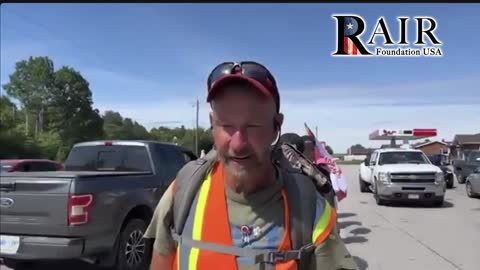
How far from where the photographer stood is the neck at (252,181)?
5.32 ft

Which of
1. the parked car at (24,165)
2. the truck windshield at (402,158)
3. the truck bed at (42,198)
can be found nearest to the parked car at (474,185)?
the truck windshield at (402,158)

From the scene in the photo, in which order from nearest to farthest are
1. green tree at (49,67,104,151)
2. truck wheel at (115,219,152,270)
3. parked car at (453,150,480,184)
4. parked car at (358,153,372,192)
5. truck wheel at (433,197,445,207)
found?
1. truck wheel at (115,219,152,270)
2. truck wheel at (433,197,445,207)
3. parked car at (358,153,372,192)
4. parked car at (453,150,480,184)
5. green tree at (49,67,104,151)

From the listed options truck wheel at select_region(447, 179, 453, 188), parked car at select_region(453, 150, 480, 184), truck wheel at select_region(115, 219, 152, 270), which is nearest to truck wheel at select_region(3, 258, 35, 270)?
truck wheel at select_region(115, 219, 152, 270)

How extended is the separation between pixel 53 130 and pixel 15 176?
245 ft

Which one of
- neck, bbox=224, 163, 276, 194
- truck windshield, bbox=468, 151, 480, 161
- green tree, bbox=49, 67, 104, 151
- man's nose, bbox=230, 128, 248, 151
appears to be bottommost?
truck windshield, bbox=468, 151, 480, 161

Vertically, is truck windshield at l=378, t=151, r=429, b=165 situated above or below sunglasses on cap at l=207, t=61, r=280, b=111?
below

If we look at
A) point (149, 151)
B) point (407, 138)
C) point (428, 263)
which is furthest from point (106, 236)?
point (407, 138)

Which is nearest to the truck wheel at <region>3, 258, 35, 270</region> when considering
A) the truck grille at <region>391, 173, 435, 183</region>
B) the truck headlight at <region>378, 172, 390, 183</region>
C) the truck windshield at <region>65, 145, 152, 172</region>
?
the truck windshield at <region>65, 145, 152, 172</region>

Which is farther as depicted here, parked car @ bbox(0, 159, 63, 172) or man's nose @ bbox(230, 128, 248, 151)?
parked car @ bbox(0, 159, 63, 172)

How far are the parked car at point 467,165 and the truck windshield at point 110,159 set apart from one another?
19423mm

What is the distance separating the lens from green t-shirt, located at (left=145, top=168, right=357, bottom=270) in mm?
1566

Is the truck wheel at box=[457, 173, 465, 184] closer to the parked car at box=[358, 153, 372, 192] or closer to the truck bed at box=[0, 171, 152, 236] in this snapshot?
the parked car at box=[358, 153, 372, 192]

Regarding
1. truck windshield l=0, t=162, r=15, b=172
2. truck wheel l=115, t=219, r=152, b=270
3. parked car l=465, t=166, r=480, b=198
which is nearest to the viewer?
truck wheel l=115, t=219, r=152, b=270

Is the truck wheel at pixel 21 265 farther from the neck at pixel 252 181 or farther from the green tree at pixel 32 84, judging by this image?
the green tree at pixel 32 84
